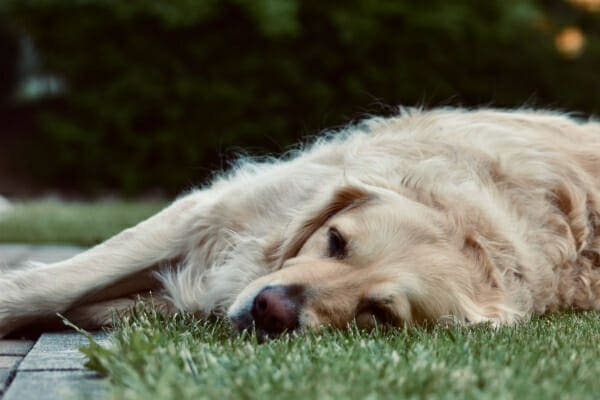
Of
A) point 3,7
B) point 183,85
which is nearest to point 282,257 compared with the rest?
point 183,85

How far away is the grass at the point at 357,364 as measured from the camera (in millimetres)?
2098

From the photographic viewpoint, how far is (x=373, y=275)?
2945mm

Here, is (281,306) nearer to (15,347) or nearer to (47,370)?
(47,370)

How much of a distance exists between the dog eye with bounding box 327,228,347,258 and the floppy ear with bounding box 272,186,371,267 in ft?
0.52

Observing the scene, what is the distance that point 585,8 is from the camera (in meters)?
11.8

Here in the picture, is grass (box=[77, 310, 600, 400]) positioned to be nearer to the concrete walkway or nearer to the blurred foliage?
the concrete walkway

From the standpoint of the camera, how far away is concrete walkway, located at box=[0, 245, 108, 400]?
228 centimetres

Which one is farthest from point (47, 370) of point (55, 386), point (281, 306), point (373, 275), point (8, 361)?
point (373, 275)

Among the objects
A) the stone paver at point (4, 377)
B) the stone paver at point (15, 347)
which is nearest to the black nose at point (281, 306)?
the stone paver at point (4, 377)

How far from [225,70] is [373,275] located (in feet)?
28.7

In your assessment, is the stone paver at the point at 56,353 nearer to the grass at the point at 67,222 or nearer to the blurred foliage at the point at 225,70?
the grass at the point at 67,222

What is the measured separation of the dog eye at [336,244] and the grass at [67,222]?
12.3 ft

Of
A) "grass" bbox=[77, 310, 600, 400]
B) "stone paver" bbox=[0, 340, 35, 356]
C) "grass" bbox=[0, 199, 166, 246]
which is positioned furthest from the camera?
"grass" bbox=[0, 199, 166, 246]

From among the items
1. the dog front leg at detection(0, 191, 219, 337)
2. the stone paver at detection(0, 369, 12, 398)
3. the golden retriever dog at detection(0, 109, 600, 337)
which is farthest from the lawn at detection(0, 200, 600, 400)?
the dog front leg at detection(0, 191, 219, 337)
